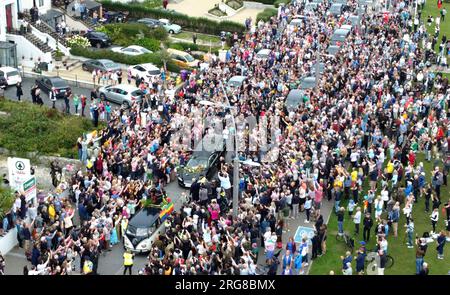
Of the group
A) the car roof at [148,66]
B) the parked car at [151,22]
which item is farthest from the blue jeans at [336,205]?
the parked car at [151,22]

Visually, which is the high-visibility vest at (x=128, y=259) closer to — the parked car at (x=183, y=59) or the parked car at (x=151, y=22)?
the parked car at (x=183, y=59)

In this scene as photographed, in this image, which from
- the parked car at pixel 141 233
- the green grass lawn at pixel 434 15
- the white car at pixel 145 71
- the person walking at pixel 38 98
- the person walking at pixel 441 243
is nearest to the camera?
the person walking at pixel 441 243

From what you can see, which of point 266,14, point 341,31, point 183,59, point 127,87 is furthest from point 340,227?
point 266,14

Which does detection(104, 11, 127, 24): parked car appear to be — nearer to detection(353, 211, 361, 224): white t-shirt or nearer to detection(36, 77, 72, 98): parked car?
detection(36, 77, 72, 98): parked car

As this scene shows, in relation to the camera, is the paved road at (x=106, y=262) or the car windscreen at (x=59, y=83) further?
the car windscreen at (x=59, y=83)
